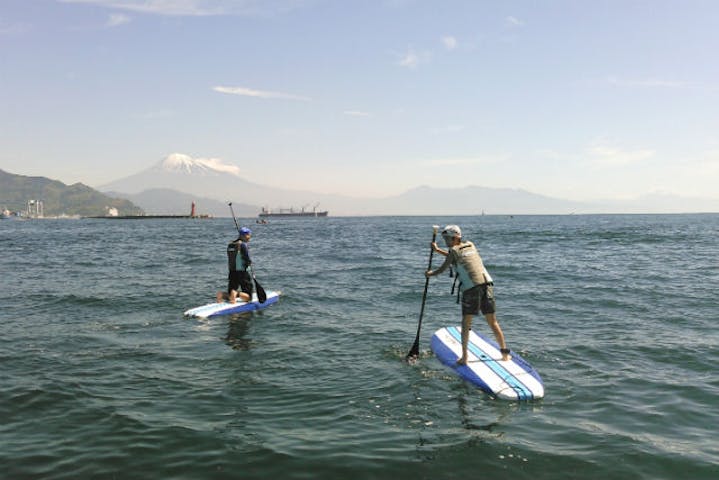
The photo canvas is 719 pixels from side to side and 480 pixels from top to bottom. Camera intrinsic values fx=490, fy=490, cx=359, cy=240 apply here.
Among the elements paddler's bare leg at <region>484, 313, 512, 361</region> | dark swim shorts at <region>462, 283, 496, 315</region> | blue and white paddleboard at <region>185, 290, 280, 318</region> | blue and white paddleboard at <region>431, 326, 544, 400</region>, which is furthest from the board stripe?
blue and white paddleboard at <region>185, 290, 280, 318</region>

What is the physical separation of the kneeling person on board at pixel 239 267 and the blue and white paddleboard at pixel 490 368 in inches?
272

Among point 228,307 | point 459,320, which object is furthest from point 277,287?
point 459,320

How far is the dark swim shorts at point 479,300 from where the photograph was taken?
971 centimetres

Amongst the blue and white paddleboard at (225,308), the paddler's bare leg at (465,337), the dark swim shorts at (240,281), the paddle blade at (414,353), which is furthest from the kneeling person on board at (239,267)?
the paddler's bare leg at (465,337)

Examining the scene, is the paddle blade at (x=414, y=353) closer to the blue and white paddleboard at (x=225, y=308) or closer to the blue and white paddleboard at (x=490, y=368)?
the blue and white paddleboard at (x=490, y=368)

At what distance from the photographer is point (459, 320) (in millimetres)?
15633

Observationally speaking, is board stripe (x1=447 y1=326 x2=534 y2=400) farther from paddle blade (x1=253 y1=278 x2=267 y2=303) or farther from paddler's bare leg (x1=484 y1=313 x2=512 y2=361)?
paddle blade (x1=253 y1=278 x2=267 y2=303)

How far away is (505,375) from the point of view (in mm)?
9352

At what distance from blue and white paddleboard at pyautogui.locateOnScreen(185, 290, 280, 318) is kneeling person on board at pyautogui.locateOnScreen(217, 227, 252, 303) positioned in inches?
10.0

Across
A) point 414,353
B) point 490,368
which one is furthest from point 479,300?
point 414,353

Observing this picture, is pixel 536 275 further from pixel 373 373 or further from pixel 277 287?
pixel 373 373

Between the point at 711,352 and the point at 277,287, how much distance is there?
16.0m

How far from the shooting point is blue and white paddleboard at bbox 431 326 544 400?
8.77 m

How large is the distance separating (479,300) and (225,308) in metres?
8.97
